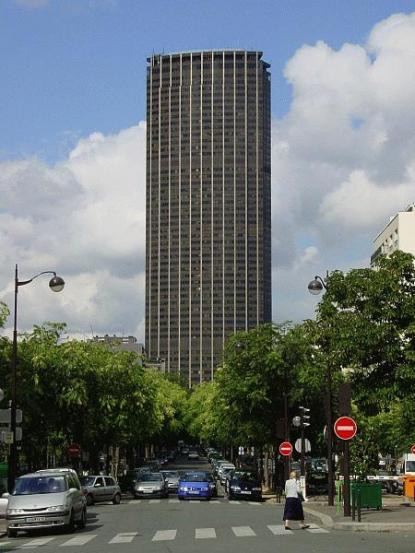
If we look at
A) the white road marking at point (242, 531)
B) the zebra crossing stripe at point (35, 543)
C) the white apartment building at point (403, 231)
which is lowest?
the zebra crossing stripe at point (35, 543)

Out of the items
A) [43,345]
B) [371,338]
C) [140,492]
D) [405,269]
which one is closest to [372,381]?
[371,338]

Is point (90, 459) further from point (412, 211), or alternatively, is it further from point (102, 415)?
point (412, 211)

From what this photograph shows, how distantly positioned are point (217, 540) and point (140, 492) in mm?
34491

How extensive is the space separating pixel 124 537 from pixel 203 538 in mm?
2567

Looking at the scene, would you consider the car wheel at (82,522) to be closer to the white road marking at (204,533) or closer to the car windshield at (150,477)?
the white road marking at (204,533)

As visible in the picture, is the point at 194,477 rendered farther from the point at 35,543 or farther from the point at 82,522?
the point at 35,543

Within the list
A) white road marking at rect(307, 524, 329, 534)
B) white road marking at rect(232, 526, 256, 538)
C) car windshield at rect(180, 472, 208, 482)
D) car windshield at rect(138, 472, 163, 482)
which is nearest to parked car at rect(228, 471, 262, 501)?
car windshield at rect(180, 472, 208, 482)

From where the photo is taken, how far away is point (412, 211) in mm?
122938

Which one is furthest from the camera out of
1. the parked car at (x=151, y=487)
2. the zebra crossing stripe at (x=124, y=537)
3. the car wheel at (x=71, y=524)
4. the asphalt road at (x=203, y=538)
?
the parked car at (x=151, y=487)

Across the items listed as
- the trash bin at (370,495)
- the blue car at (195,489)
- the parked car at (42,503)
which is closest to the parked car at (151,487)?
the blue car at (195,489)

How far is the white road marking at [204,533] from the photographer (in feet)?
84.3

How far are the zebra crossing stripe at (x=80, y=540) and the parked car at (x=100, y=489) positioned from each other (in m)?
22.6

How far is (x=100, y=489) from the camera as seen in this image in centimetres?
5053

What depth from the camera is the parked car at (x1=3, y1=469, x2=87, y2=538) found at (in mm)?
28016
